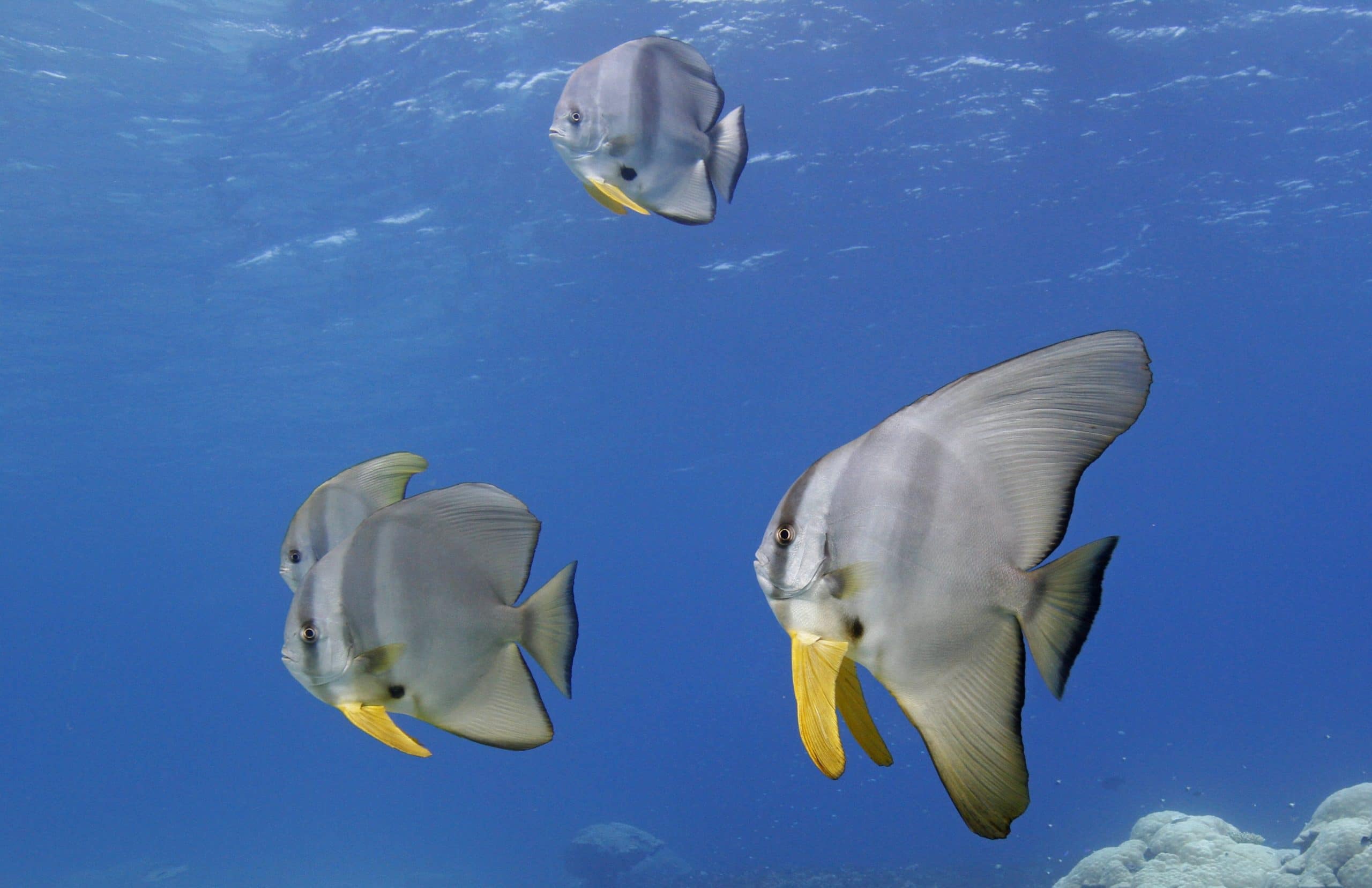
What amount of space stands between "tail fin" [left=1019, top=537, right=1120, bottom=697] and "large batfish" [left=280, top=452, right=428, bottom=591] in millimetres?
1646

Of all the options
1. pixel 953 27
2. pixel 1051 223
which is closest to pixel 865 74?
pixel 953 27

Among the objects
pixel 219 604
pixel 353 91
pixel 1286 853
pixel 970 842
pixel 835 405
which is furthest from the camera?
pixel 219 604

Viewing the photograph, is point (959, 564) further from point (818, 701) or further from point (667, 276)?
point (667, 276)

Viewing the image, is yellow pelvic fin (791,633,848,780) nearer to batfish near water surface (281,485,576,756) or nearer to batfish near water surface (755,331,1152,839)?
batfish near water surface (755,331,1152,839)

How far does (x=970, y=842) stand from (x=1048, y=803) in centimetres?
1808

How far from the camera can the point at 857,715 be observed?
1.20m

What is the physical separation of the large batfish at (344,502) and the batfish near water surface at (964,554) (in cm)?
144

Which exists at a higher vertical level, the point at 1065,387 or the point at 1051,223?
the point at 1065,387

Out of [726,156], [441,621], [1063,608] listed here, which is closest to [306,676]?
[441,621]

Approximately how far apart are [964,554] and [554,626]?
0.94 metres

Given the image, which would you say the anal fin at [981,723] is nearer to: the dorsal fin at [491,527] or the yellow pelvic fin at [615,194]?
the dorsal fin at [491,527]

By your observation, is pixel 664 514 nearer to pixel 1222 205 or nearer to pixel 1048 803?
pixel 1048 803

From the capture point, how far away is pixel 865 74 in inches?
744

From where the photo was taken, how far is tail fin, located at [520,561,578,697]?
180 cm
